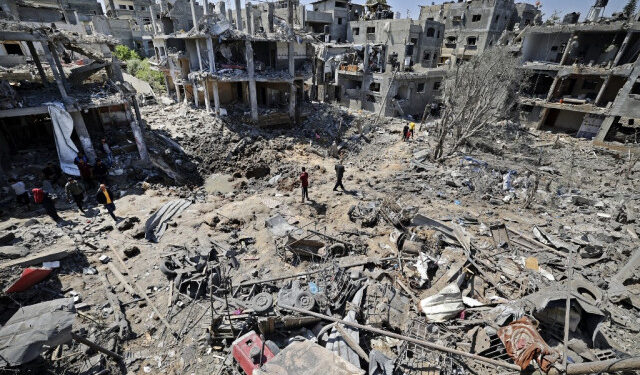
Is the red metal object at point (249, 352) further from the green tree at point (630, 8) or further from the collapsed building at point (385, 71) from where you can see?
the green tree at point (630, 8)

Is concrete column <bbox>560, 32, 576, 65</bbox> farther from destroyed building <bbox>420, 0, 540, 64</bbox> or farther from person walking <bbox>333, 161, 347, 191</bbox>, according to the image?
person walking <bbox>333, 161, 347, 191</bbox>

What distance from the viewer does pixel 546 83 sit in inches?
1083

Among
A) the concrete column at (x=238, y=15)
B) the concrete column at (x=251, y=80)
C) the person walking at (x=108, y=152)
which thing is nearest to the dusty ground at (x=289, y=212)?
the concrete column at (x=251, y=80)

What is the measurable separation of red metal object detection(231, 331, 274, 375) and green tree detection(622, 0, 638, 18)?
34074 millimetres

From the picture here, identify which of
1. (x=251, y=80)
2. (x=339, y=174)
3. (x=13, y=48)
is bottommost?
(x=339, y=174)

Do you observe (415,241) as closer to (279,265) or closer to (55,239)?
(279,265)

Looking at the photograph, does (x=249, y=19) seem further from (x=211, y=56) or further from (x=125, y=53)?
(x=125, y=53)

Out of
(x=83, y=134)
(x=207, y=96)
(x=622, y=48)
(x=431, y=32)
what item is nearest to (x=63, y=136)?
(x=83, y=134)

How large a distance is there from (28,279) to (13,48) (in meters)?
23.0

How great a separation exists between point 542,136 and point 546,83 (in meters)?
6.25

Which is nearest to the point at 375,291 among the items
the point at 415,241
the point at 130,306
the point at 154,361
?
the point at 415,241

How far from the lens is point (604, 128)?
22.7m

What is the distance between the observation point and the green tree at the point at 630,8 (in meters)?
22.3

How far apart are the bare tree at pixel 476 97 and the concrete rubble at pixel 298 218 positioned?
119 centimetres
